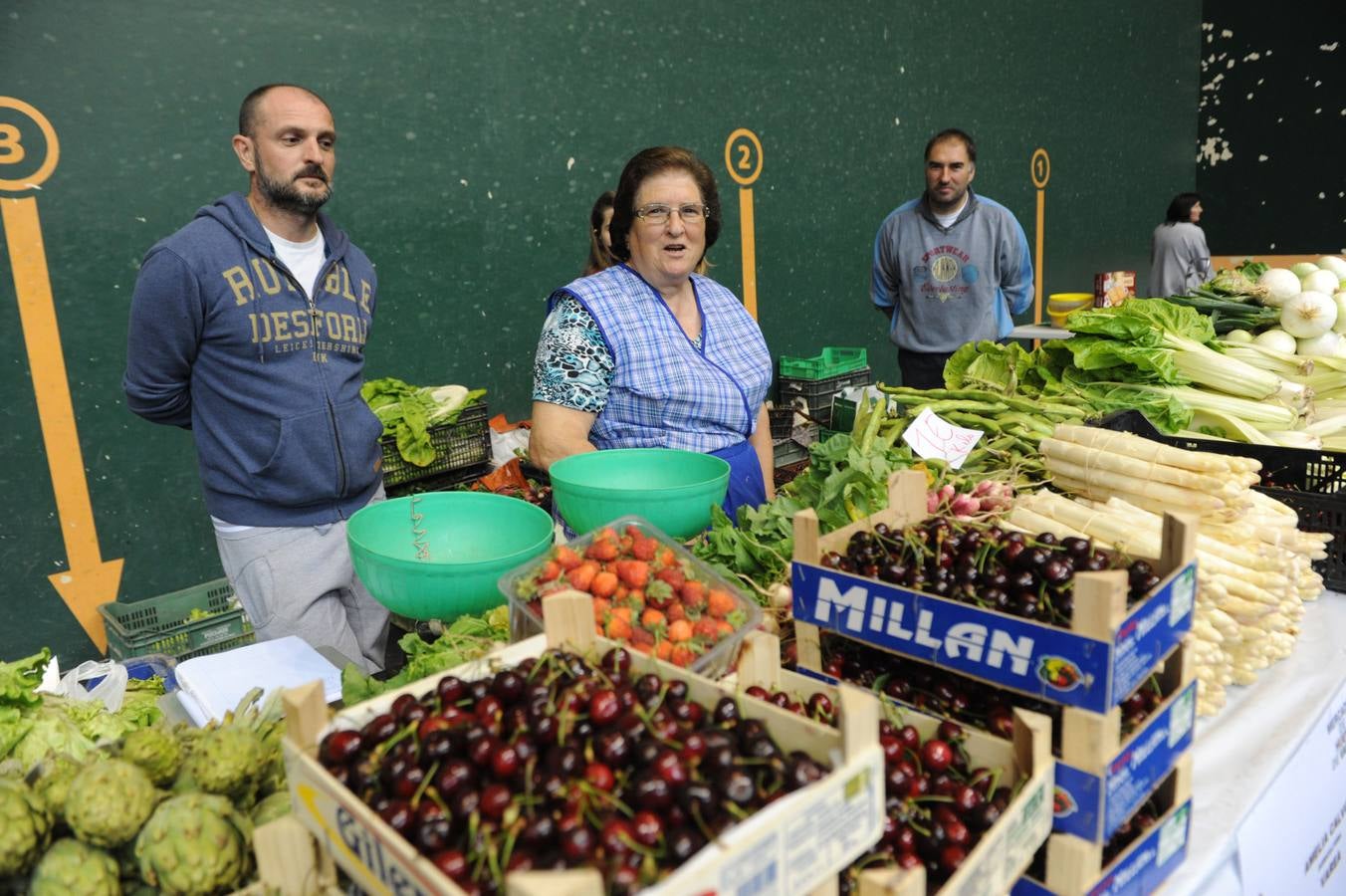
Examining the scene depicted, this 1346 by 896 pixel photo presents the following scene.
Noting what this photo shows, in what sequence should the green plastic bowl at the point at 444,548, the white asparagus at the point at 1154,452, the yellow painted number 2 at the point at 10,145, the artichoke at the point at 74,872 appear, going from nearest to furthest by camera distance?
the artichoke at the point at 74,872 → the green plastic bowl at the point at 444,548 → the white asparagus at the point at 1154,452 → the yellow painted number 2 at the point at 10,145

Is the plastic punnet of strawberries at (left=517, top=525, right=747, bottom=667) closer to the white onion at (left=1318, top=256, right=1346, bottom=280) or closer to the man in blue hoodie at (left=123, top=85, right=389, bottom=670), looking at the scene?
the man in blue hoodie at (left=123, top=85, right=389, bottom=670)

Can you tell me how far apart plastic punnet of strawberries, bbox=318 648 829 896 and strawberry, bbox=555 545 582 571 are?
18.4 inches

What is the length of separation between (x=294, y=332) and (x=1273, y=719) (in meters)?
2.85

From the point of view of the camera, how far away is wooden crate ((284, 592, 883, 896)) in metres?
0.89

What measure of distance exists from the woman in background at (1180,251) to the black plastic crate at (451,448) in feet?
24.5

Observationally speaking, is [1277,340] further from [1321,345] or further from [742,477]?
[742,477]

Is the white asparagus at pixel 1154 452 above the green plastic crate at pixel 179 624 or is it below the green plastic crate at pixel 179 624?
above

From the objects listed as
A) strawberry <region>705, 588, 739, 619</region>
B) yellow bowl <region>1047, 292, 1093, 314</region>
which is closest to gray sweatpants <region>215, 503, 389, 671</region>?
strawberry <region>705, 588, 739, 619</region>

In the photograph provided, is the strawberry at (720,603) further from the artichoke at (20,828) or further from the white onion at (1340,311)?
the white onion at (1340,311)

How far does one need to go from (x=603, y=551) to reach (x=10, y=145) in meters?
3.50

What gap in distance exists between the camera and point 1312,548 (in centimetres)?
230

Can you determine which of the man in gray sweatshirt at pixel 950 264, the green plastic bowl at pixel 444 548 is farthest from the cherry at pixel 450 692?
the man in gray sweatshirt at pixel 950 264

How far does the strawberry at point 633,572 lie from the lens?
1.67 metres

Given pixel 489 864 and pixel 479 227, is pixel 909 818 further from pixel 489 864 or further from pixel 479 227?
pixel 479 227
